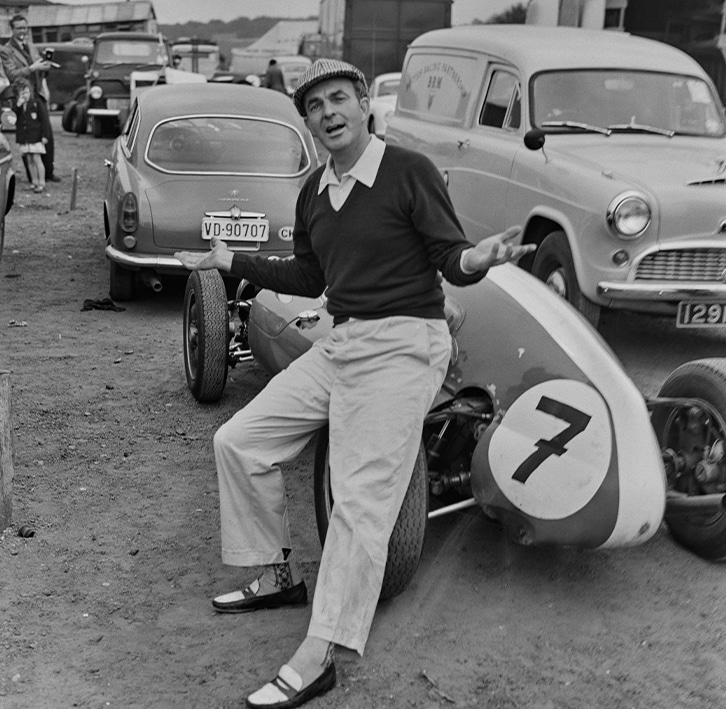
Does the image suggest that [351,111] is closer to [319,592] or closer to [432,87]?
[319,592]

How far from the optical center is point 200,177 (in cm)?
769

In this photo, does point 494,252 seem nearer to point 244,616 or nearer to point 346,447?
point 346,447

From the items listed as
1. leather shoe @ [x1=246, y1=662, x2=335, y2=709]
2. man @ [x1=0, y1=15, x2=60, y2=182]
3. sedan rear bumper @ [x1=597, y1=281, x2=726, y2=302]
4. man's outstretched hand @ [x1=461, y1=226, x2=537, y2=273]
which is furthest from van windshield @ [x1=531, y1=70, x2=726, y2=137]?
man @ [x1=0, y1=15, x2=60, y2=182]

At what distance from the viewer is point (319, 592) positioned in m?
3.08

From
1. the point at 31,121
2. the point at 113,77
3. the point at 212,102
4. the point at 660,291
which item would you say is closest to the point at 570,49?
the point at 660,291

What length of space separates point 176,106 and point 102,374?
9.23 feet

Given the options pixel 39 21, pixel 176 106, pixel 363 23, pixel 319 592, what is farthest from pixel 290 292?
pixel 39 21

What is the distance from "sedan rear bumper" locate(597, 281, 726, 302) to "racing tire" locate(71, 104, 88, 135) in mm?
18561

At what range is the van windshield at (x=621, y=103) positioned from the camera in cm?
744

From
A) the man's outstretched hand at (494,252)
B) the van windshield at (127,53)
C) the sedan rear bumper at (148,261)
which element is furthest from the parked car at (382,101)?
the man's outstretched hand at (494,252)

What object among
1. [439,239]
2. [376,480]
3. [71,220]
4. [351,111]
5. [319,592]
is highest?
[351,111]

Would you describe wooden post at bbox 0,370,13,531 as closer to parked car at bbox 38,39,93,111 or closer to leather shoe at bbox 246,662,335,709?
leather shoe at bbox 246,662,335,709

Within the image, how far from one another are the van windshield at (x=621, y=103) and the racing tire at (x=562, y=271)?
3.26ft

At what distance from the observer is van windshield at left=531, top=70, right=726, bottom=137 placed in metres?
7.44
